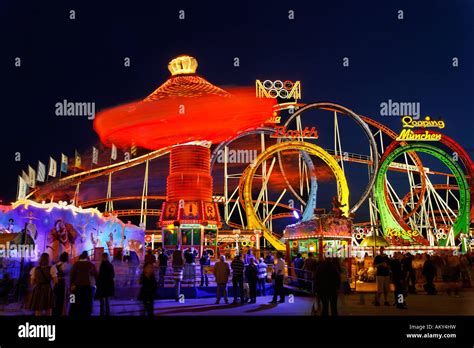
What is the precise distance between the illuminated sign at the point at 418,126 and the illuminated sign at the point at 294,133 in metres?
6.49

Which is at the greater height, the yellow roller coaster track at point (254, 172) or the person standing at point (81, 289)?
the yellow roller coaster track at point (254, 172)

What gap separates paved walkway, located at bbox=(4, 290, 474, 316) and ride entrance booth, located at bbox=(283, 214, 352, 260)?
8894mm

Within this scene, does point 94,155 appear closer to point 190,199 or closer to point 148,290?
point 190,199

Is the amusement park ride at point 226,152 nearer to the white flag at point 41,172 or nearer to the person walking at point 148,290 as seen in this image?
the white flag at point 41,172

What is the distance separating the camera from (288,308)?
1216 centimetres

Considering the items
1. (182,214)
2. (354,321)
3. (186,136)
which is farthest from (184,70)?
(354,321)

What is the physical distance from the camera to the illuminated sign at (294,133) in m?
36.9

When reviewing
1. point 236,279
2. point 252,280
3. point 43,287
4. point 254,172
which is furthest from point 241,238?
point 43,287

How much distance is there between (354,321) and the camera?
8742 millimetres

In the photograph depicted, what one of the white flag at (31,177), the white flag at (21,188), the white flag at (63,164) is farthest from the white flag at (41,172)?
the white flag at (21,188)

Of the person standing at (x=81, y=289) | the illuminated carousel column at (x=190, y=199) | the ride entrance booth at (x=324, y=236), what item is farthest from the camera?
the illuminated carousel column at (x=190, y=199)

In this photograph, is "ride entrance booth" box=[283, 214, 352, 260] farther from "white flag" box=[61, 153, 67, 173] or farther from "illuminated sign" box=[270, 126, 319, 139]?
"white flag" box=[61, 153, 67, 173]

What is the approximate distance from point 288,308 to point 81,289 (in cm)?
518

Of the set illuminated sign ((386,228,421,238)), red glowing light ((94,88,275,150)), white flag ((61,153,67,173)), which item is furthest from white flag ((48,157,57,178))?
illuminated sign ((386,228,421,238))
